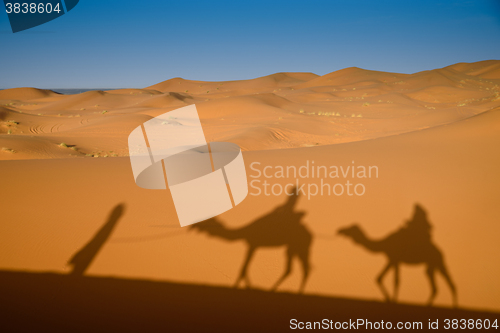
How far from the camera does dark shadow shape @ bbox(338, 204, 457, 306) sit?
2.94 m

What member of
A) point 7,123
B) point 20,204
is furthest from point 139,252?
point 7,123

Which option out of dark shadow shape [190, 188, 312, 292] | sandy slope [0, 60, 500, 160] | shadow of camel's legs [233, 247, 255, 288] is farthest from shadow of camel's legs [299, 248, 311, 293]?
sandy slope [0, 60, 500, 160]

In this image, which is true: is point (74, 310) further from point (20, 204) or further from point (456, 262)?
point (456, 262)

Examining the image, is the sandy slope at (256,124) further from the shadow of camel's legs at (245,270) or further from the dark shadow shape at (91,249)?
the shadow of camel's legs at (245,270)

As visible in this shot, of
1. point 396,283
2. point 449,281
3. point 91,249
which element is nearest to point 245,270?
point 396,283

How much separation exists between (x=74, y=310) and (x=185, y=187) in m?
2.33

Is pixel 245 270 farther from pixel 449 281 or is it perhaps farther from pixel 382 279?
pixel 449 281

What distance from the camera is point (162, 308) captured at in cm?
263

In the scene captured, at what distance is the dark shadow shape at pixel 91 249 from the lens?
298cm

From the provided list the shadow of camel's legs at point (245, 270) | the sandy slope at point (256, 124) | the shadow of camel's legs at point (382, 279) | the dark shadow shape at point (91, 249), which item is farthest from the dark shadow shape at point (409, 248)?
the sandy slope at point (256, 124)

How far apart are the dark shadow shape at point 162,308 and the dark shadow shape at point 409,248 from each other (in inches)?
13.0

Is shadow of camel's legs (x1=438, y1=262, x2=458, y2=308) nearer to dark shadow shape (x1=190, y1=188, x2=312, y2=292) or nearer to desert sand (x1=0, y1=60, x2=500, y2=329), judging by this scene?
desert sand (x1=0, y1=60, x2=500, y2=329)

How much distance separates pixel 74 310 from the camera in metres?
2.56

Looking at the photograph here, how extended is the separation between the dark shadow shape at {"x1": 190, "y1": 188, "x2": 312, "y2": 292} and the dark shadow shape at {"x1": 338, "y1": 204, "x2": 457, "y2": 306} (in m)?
0.57
